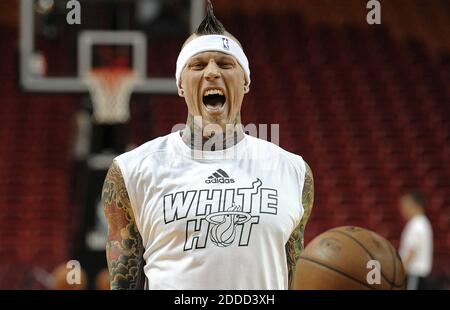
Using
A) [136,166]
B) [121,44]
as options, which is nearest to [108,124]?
[121,44]

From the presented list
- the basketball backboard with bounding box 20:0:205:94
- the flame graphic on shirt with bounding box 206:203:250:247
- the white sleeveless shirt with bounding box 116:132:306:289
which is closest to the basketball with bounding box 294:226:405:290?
the white sleeveless shirt with bounding box 116:132:306:289

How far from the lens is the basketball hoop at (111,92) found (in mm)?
7090

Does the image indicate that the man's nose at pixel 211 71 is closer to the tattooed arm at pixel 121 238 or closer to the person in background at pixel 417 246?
the tattooed arm at pixel 121 238

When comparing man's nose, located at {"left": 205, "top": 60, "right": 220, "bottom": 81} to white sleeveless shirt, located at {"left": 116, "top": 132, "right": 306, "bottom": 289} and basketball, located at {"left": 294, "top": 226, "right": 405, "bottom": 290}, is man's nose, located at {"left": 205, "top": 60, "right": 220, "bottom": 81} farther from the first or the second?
basketball, located at {"left": 294, "top": 226, "right": 405, "bottom": 290}

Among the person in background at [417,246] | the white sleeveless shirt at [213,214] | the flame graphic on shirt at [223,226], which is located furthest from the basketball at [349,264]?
the person in background at [417,246]

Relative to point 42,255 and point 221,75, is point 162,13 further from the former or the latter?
point 221,75

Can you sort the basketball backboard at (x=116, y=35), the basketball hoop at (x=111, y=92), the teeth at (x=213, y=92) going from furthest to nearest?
the basketball hoop at (x=111, y=92) → the basketball backboard at (x=116, y=35) → the teeth at (x=213, y=92)

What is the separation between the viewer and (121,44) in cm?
757

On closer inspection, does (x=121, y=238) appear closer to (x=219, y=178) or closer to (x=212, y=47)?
(x=219, y=178)

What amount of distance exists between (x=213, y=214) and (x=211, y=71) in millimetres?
360

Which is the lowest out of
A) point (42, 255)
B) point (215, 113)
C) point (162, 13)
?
point (42, 255)

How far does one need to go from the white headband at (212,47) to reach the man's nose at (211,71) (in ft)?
0.13

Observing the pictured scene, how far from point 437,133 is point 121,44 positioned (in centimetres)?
516

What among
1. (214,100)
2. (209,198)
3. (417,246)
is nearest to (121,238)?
(209,198)
